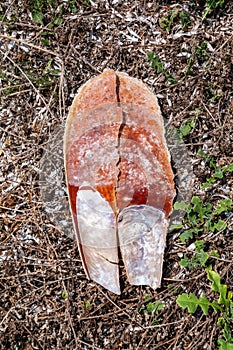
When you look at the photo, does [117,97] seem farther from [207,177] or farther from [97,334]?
[97,334]

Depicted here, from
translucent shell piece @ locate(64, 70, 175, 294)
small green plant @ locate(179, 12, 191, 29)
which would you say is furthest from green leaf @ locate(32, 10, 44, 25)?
small green plant @ locate(179, 12, 191, 29)

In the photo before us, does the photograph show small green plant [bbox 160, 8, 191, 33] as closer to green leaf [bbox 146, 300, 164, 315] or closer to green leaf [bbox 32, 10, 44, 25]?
green leaf [bbox 32, 10, 44, 25]

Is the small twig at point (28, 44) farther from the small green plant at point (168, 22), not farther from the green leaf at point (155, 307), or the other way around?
the green leaf at point (155, 307)

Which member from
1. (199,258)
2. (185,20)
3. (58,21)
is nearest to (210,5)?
(185,20)

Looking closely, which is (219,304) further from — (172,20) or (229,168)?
(172,20)

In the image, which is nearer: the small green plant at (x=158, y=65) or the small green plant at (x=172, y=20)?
the small green plant at (x=158, y=65)

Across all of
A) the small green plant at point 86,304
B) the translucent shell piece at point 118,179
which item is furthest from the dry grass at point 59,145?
the translucent shell piece at point 118,179
